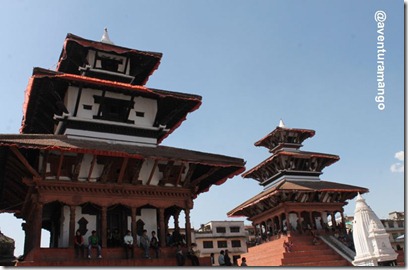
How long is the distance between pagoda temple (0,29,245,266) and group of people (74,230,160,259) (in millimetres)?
244

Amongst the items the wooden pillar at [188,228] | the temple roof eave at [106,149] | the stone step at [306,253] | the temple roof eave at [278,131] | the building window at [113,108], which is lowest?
the stone step at [306,253]

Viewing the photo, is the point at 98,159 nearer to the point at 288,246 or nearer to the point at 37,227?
the point at 37,227

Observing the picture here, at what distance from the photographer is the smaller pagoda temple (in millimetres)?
29281

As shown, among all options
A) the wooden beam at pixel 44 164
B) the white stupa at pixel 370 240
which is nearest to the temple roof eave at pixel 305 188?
the white stupa at pixel 370 240

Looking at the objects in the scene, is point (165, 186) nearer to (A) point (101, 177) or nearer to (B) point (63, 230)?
(A) point (101, 177)

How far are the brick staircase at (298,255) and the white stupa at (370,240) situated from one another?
10138mm

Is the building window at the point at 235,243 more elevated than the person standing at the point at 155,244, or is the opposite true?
the person standing at the point at 155,244

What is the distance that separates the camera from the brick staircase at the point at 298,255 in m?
23.6

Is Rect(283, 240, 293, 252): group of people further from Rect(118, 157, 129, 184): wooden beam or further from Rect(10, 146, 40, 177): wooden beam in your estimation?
Rect(10, 146, 40, 177): wooden beam

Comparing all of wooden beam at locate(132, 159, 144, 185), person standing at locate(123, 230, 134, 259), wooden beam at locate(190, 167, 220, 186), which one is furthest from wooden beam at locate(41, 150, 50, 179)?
wooden beam at locate(190, 167, 220, 186)

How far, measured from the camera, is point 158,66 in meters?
19.1

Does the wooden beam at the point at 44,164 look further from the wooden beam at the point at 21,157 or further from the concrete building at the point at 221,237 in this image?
the concrete building at the point at 221,237

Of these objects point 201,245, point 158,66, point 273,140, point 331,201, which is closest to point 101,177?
point 158,66

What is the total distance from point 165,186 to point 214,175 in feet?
8.20
